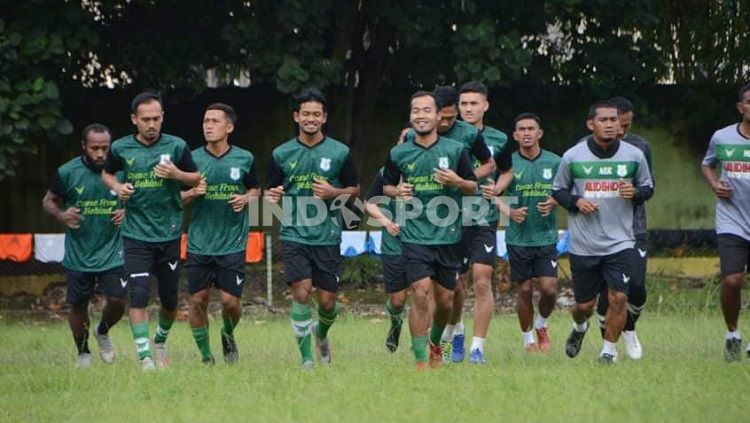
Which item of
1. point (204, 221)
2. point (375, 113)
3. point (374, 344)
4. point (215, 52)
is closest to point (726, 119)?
point (375, 113)

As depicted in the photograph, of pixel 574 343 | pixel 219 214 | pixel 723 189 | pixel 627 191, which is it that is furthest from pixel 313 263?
pixel 723 189

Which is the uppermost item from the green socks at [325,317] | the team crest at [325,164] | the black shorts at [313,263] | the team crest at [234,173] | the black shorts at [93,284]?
the team crest at [325,164]

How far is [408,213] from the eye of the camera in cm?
1347

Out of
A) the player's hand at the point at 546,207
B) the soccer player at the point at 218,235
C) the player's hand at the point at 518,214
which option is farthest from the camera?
the player's hand at the point at 546,207

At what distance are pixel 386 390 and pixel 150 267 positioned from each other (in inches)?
153

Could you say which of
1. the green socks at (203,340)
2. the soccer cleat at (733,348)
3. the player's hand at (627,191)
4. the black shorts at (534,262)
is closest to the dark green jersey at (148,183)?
the green socks at (203,340)

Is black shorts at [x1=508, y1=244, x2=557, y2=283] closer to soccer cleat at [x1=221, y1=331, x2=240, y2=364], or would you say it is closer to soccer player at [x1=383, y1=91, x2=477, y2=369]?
soccer player at [x1=383, y1=91, x2=477, y2=369]

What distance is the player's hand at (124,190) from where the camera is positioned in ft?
46.1

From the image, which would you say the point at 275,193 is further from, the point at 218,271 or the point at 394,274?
the point at 394,274

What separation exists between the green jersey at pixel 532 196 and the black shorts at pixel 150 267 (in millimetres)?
3669

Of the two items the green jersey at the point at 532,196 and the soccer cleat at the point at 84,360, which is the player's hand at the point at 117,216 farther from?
the green jersey at the point at 532,196

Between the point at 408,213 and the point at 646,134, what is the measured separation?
14.9 m

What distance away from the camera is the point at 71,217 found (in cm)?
1499

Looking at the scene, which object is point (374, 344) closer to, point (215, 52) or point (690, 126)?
point (215, 52)
